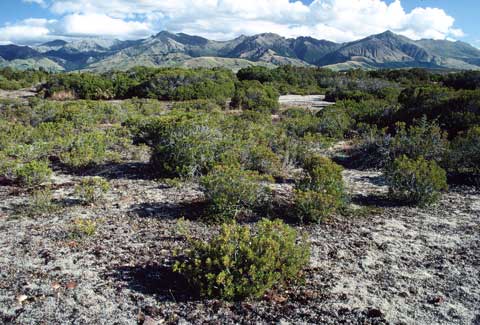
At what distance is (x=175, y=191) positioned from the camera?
28.9ft

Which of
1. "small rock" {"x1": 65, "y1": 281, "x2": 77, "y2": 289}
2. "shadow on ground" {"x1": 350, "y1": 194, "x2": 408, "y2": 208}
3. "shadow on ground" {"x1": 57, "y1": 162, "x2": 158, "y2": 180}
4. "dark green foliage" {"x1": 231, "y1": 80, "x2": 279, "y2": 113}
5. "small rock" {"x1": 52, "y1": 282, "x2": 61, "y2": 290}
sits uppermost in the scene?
"dark green foliage" {"x1": 231, "y1": 80, "x2": 279, "y2": 113}

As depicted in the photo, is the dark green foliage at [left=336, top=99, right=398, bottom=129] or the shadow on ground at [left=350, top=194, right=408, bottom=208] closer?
the shadow on ground at [left=350, top=194, right=408, bottom=208]

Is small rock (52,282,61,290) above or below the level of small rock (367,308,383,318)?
below

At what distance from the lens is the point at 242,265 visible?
16.0 ft

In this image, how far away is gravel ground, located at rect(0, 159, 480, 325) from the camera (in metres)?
4.53

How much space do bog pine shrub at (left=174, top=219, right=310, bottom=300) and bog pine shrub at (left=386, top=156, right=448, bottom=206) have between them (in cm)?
399

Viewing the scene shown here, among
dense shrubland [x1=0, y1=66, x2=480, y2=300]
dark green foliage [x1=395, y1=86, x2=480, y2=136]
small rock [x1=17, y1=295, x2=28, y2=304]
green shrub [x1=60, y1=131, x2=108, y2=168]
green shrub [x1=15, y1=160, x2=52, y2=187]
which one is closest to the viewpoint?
small rock [x1=17, y1=295, x2=28, y2=304]

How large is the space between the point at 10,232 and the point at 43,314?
2.60 meters

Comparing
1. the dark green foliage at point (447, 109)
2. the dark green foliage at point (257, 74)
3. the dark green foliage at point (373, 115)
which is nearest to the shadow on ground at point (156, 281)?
the dark green foliage at point (447, 109)

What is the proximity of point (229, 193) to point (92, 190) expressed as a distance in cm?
264

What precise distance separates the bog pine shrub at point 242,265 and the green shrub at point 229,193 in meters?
1.91

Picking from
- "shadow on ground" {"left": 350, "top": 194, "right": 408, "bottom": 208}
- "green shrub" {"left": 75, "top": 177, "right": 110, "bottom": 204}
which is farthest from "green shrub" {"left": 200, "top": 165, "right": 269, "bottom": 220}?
"shadow on ground" {"left": 350, "top": 194, "right": 408, "bottom": 208}

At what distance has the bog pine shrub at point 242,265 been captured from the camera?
469cm

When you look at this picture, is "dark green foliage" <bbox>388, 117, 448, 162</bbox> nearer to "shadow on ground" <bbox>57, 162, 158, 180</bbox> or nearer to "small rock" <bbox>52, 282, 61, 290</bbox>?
"shadow on ground" <bbox>57, 162, 158, 180</bbox>
